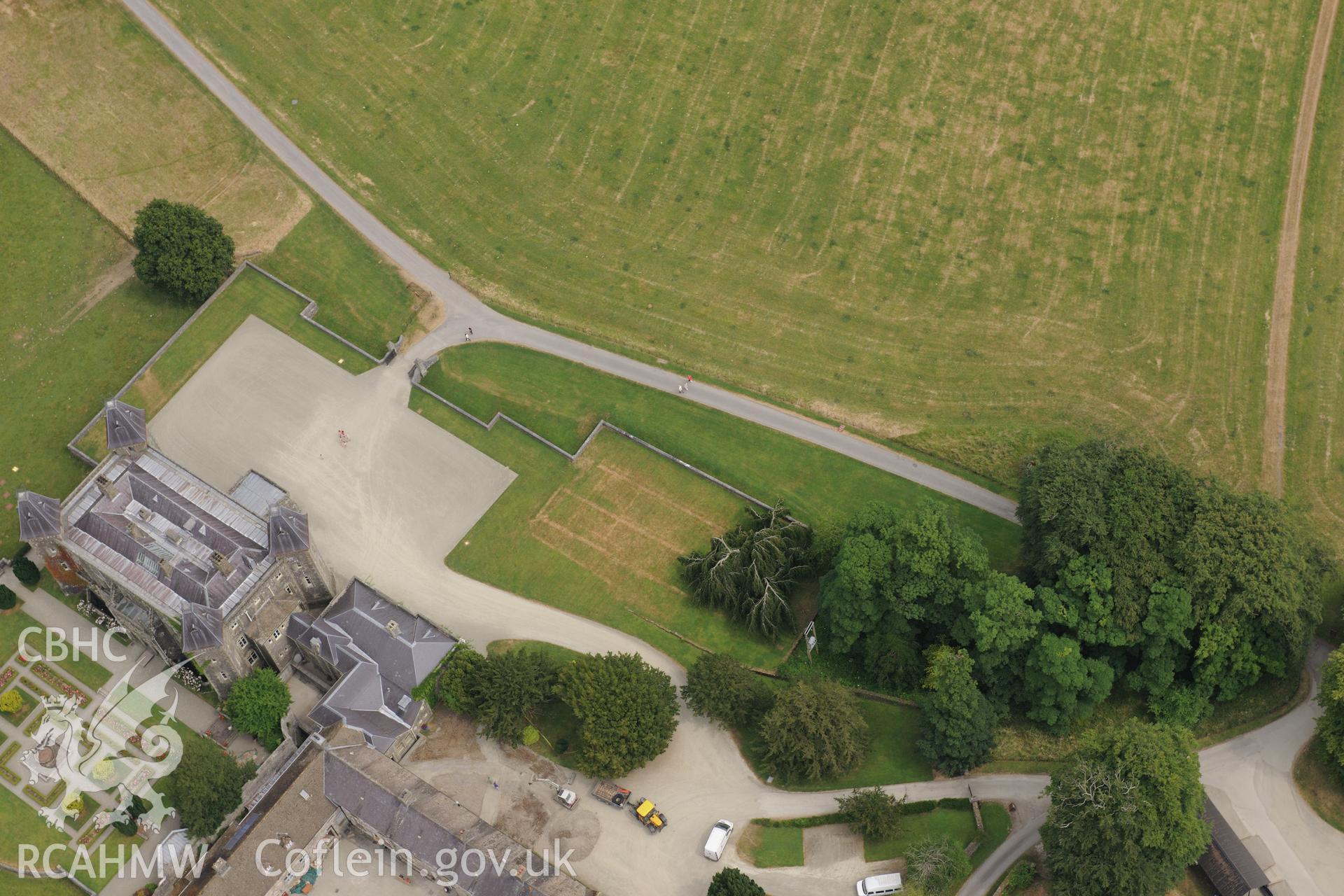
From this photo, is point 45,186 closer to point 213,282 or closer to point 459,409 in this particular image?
point 213,282

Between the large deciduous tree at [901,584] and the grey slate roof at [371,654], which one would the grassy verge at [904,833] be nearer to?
the large deciduous tree at [901,584]

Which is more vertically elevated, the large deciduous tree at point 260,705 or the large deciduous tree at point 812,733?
the large deciduous tree at point 812,733

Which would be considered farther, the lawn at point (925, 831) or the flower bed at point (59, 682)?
the flower bed at point (59, 682)

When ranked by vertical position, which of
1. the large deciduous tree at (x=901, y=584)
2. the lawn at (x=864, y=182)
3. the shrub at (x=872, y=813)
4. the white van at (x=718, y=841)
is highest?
the lawn at (x=864, y=182)

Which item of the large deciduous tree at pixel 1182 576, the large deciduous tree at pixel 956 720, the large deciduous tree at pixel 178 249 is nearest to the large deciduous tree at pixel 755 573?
the large deciduous tree at pixel 956 720

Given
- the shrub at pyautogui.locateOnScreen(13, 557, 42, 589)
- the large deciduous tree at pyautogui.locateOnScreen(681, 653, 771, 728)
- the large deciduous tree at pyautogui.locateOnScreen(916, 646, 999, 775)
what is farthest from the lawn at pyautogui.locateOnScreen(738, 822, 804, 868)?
the shrub at pyautogui.locateOnScreen(13, 557, 42, 589)

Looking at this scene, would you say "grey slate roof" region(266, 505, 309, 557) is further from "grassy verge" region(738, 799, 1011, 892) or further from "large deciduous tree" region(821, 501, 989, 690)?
"large deciduous tree" region(821, 501, 989, 690)

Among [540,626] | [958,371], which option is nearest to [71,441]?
[540,626]
